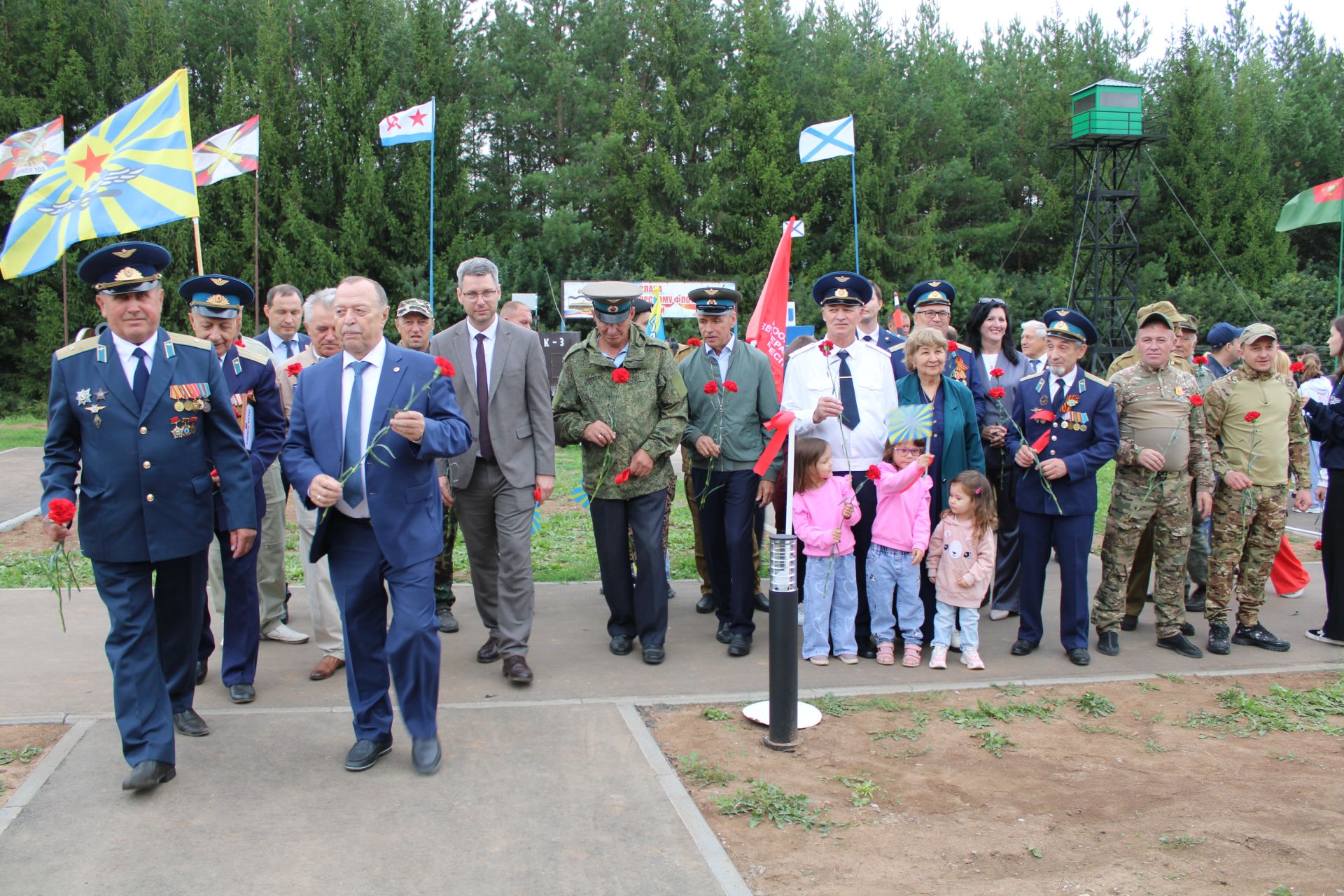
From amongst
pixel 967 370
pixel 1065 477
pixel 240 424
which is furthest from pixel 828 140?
pixel 240 424

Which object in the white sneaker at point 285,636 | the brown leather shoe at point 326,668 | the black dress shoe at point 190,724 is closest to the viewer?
the black dress shoe at point 190,724

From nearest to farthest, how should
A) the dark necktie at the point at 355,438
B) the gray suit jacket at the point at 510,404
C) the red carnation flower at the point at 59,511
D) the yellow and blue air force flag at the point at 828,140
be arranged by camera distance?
the red carnation flower at the point at 59,511 < the dark necktie at the point at 355,438 < the gray suit jacket at the point at 510,404 < the yellow and blue air force flag at the point at 828,140

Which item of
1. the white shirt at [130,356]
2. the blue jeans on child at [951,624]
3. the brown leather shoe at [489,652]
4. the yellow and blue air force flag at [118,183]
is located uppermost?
the yellow and blue air force flag at [118,183]

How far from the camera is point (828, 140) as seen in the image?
1705 cm

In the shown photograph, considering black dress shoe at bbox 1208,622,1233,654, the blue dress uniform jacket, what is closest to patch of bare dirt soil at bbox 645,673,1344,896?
black dress shoe at bbox 1208,622,1233,654

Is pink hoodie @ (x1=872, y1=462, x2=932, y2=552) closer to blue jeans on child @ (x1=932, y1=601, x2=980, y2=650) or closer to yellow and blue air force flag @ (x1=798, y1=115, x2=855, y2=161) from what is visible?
blue jeans on child @ (x1=932, y1=601, x2=980, y2=650)

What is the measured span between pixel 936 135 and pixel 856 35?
549 centimetres

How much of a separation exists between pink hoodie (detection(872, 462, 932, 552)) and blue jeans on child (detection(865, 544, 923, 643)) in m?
0.07

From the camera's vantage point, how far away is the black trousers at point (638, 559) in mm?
6121

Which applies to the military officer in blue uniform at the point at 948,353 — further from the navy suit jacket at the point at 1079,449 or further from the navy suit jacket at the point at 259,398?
the navy suit jacket at the point at 259,398

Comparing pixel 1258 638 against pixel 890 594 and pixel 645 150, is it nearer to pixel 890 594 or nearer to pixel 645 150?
pixel 890 594

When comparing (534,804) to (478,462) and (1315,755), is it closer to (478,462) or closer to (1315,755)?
(478,462)

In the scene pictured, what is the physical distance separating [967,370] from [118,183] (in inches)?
240

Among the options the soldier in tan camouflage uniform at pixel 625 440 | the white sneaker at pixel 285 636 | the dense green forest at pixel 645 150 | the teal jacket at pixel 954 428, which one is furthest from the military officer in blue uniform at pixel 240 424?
the dense green forest at pixel 645 150
